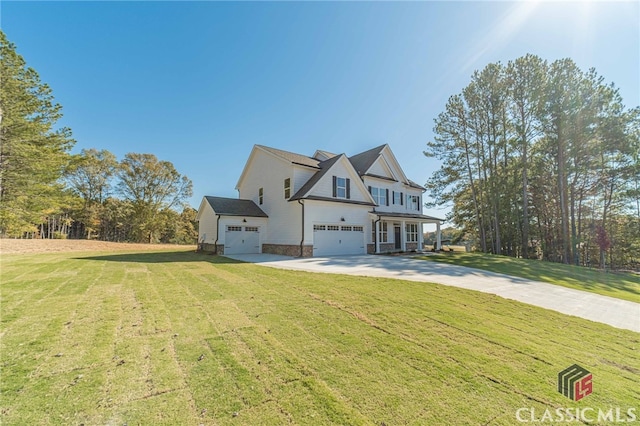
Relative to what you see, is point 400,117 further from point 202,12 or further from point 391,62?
point 202,12

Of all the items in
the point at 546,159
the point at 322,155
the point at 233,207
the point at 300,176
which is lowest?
the point at 233,207

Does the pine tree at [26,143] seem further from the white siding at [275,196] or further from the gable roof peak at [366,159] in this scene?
the gable roof peak at [366,159]

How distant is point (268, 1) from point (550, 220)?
29285 millimetres

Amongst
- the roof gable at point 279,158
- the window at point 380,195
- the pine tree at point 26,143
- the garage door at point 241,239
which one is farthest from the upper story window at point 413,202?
the pine tree at point 26,143

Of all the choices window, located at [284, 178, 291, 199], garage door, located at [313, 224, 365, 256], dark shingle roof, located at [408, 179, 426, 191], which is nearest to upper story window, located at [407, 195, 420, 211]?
dark shingle roof, located at [408, 179, 426, 191]

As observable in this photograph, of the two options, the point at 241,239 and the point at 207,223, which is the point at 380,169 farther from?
the point at 207,223

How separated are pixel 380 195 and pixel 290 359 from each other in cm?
1992

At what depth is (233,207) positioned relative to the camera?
19.0 metres

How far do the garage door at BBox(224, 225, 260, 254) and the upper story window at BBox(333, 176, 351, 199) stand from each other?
6.65 metres

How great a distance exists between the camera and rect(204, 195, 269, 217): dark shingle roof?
1783 centimetres

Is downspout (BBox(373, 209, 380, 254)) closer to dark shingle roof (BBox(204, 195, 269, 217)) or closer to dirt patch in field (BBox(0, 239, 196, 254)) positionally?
dark shingle roof (BBox(204, 195, 269, 217))

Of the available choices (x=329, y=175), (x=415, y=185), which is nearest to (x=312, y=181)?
(x=329, y=175)

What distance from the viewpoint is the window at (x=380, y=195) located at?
21469mm

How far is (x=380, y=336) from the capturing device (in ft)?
12.8
